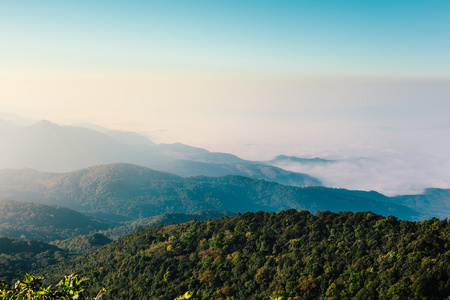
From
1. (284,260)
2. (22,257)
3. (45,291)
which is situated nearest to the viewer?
(45,291)

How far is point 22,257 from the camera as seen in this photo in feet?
573

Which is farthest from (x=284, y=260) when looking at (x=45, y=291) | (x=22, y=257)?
(x=22, y=257)

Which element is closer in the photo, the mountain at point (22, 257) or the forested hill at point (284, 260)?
the forested hill at point (284, 260)

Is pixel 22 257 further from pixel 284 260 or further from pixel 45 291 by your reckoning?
pixel 45 291

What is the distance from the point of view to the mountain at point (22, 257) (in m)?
142

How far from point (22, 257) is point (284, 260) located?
153 m

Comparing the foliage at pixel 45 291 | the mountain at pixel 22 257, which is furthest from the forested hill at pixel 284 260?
the foliage at pixel 45 291

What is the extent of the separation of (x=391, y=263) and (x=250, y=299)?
1068 inches

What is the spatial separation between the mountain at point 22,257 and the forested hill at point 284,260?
31150mm

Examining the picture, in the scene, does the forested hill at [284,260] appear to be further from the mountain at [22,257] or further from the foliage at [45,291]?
the foliage at [45,291]

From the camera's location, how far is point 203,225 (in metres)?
119

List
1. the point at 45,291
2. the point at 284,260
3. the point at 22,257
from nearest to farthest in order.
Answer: the point at 45,291, the point at 284,260, the point at 22,257

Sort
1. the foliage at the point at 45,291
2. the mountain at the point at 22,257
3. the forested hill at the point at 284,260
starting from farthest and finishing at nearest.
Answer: the mountain at the point at 22,257
the forested hill at the point at 284,260
the foliage at the point at 45,291

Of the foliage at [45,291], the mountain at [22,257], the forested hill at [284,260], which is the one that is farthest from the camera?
the mountain at [22,257]
